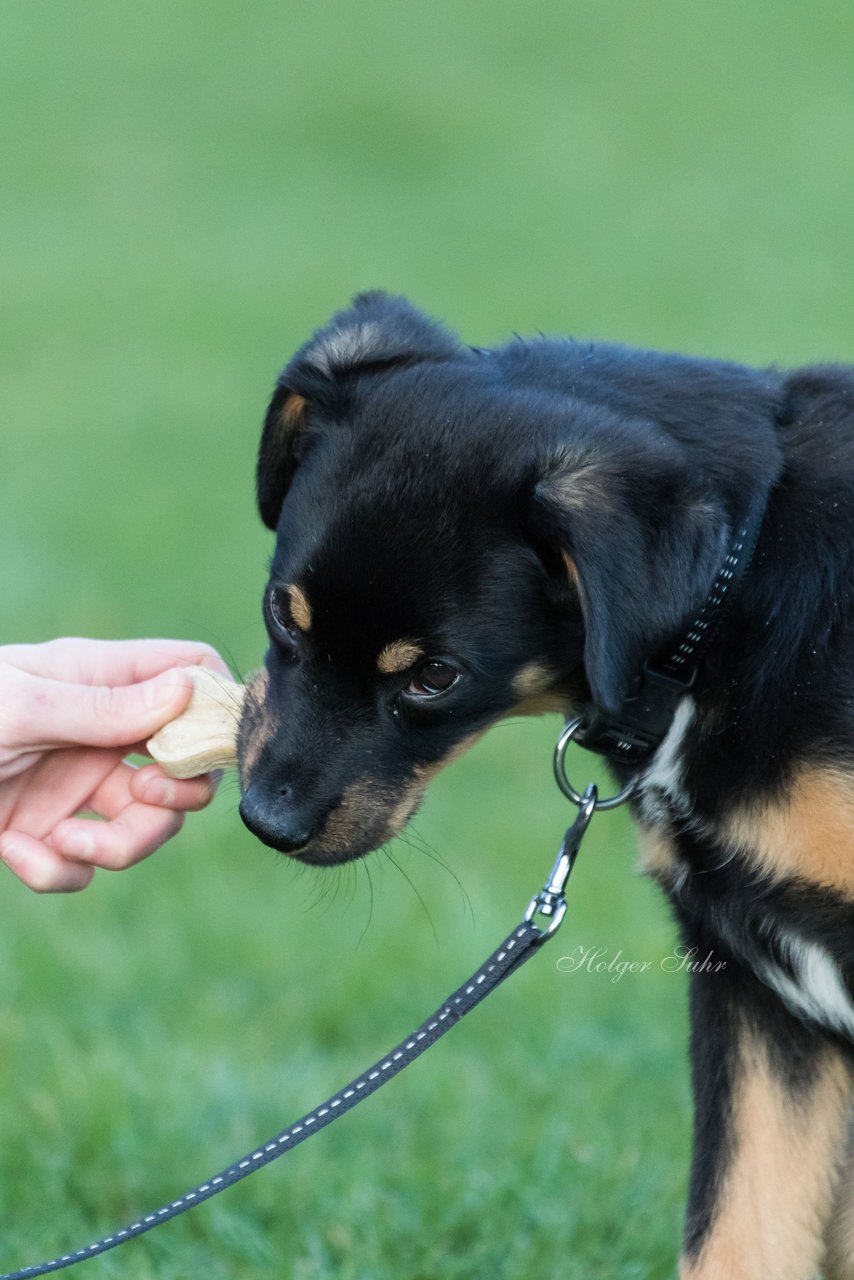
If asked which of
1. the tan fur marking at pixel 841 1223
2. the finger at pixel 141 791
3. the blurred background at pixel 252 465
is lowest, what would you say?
the blurred background at pixel 252 465

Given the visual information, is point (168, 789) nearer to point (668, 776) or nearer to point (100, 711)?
point (100, 711)

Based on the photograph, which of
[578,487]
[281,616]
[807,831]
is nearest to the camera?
[578,487]

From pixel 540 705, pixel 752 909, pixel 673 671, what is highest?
pixel 673 671

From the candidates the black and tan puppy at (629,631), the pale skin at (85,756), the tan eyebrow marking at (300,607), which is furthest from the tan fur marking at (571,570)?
the pale skin at (85,756)

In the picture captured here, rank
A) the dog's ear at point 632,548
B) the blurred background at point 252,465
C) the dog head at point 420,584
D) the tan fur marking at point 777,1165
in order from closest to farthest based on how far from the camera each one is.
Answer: the dog's ear at point 632,548, the dog head at point 420,584, the tan fur marking at point 777,1165, the blurred background at point 252,465

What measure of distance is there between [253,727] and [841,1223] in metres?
1.54

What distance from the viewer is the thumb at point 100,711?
121 inches

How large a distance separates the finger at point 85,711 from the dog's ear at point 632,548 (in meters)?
0.83

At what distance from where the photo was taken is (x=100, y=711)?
310 centimetres

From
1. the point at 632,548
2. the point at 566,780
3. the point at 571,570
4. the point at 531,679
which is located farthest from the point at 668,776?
Result: the point at 632,548

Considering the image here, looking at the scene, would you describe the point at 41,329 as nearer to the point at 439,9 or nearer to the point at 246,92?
the point at 246,92

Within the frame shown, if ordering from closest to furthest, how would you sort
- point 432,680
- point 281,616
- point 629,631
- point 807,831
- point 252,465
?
point 629,631
point 807,831
point 432,680
point 281,616
point 252,465

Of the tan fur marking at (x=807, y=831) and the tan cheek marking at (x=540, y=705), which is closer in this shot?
the tan fur marking at (x=807, y=831)

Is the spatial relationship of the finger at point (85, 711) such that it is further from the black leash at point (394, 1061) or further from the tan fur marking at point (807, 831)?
the tan fur marking at point (807, 831)
